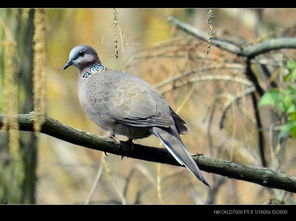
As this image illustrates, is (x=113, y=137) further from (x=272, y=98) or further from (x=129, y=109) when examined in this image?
(x=272, y=98)

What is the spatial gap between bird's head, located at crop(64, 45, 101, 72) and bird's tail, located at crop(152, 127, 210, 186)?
0.83 meters

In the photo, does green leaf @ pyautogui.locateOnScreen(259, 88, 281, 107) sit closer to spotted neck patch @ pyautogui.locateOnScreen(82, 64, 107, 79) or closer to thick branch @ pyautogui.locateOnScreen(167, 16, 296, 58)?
thick branch @ pyautogui.locateOnScreen(167, 16, 296, 58)

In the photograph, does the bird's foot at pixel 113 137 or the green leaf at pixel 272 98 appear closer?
the bird's foot at pixel 113 137


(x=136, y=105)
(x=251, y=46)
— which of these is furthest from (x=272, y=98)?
(x=136, y=105)

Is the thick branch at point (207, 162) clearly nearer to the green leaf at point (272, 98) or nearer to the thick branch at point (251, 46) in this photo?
the green leaf at point (272, 98)

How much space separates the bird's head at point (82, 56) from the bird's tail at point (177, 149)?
2.72ft

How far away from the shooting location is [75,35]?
745 cm

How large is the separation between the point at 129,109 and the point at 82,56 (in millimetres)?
668

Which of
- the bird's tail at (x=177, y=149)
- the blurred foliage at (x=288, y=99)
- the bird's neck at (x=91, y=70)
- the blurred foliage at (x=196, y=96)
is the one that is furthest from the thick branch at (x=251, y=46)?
the bird's tail at (x=177, y=149)

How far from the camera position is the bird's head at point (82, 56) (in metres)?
3.72

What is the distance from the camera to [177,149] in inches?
115
